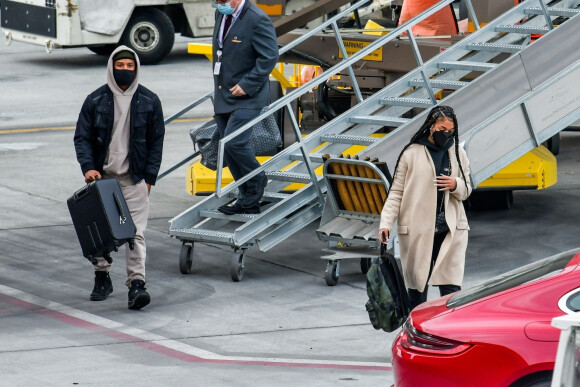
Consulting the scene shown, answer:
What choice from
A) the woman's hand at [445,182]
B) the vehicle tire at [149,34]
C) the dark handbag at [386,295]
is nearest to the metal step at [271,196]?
the woman's hand at [445,182]

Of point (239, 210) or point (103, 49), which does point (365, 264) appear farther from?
point (103, 49)

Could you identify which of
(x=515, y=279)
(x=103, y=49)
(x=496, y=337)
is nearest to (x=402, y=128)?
(x=515, y=279)

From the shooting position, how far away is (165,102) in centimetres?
2061

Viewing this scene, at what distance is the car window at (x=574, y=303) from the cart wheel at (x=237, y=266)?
489cm

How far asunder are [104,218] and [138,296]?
65 centimetres

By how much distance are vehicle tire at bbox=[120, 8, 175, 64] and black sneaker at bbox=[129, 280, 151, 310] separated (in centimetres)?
1367

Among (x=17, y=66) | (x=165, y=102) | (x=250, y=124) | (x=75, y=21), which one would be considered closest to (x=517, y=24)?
(x=250, y=124)

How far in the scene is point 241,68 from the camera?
11.0 metres

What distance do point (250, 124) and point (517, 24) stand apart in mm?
3605

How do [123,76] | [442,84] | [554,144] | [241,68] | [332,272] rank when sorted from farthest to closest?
[554,144] < [442,84] < [241,68] < [332,272] < [123,76]

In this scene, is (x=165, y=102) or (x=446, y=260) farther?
(x=165, y=102)

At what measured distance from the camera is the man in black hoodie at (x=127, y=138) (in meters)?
9.98

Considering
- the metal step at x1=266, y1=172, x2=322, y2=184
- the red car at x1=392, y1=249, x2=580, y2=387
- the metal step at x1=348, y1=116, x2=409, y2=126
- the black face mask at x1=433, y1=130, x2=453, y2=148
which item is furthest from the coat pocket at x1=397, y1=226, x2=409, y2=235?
the metal step at x1=348, y1=116, x2=409, y2=126

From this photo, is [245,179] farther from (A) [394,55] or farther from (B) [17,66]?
(B) [17,66]
